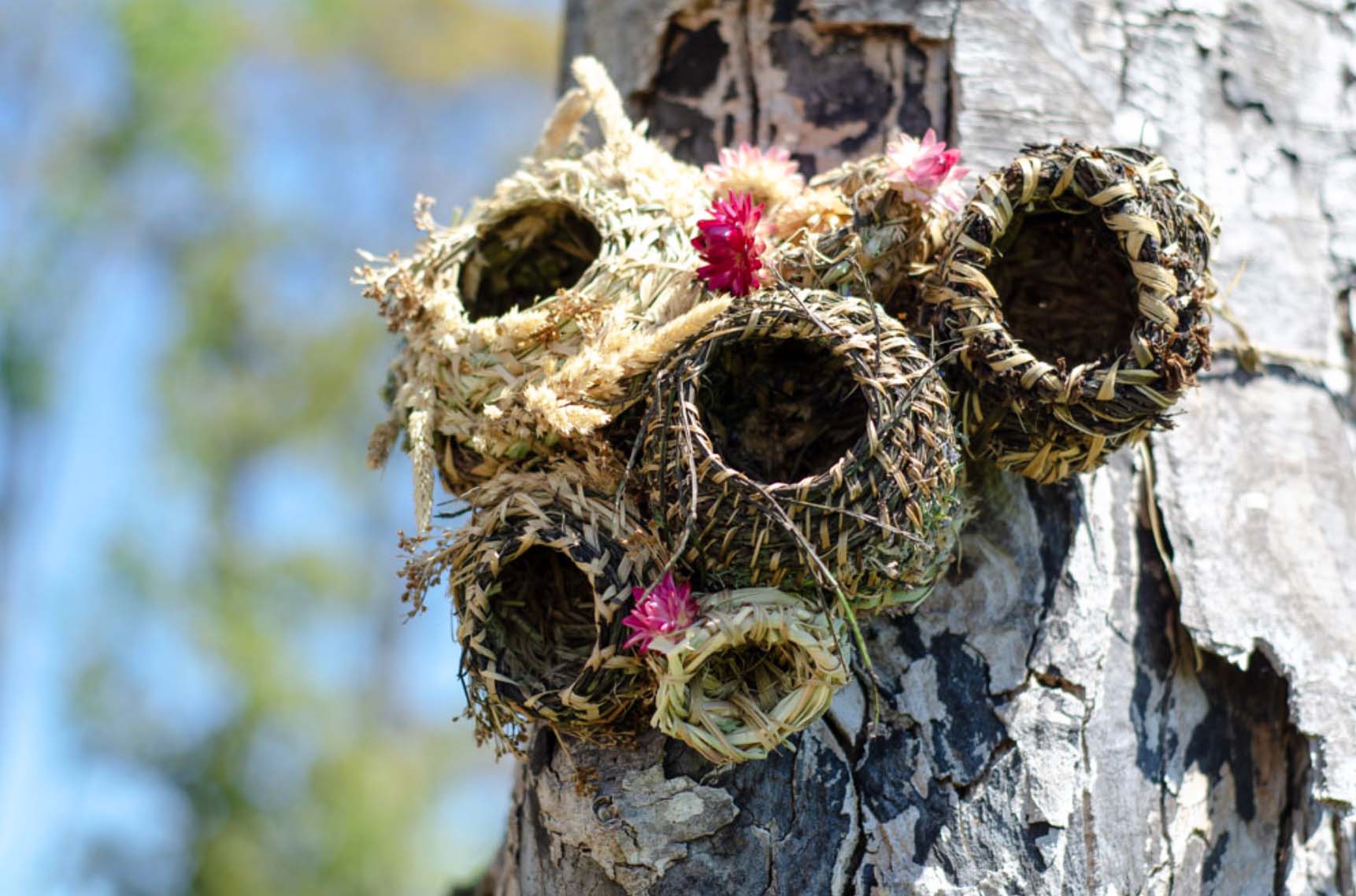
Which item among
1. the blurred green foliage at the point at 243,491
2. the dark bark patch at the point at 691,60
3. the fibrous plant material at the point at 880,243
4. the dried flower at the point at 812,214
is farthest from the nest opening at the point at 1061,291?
the blurred green foliage at the point at 243,491

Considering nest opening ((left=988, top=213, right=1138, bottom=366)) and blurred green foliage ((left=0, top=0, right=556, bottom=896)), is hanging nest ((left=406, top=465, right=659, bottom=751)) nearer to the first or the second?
nest opening ((left=988, top=213, right=1138, bottom=366))

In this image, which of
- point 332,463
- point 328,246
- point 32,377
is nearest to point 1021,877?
point 32,377

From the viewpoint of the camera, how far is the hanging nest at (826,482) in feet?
5.98

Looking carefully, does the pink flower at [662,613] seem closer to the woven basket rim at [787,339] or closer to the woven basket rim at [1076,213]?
the woven basket rim at [787,339]

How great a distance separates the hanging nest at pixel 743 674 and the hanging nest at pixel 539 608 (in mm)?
125

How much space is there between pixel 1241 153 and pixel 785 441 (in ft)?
4.18

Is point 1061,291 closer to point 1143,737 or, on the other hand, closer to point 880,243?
point 880,243

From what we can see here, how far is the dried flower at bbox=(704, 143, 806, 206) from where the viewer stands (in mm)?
2264

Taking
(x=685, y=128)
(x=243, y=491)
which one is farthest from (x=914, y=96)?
(x=243, y=491)

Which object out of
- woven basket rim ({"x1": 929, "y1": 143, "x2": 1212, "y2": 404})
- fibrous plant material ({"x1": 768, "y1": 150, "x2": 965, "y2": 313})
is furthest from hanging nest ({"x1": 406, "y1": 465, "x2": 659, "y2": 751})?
woven basket rim ({"x1": 929, "y1": 143, "x2": 1212, "y2": 404})

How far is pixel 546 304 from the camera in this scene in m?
2.14

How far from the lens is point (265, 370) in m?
13.5

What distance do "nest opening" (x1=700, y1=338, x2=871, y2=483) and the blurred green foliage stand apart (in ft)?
28.3

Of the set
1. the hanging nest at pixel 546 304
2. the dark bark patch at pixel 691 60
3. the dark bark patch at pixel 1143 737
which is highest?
the dark bark patch at pixel 691 60
